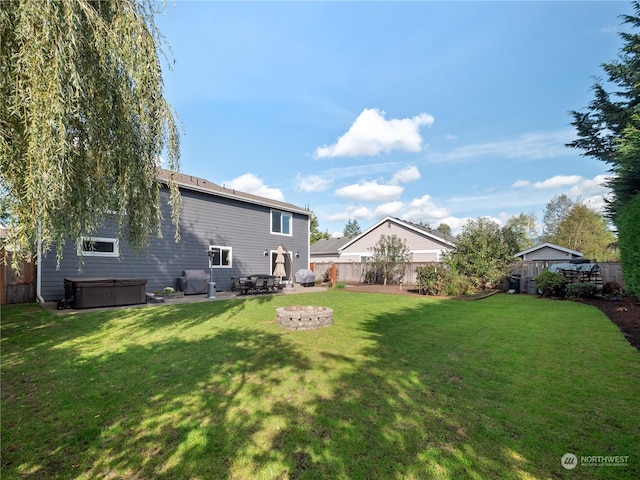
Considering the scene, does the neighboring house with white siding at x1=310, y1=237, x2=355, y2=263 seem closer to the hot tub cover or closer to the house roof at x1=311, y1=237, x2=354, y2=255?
the house roof at x1=311, y1=237, x2=354, y2=255

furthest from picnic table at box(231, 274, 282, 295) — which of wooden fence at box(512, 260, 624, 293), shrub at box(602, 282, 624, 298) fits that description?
shrub at box(602, 282, 624, 298)

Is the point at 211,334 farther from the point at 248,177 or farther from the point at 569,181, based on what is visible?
the point at 569,181

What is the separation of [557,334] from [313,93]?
43.5ft

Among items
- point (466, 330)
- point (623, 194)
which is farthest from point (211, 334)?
point (623, 194)

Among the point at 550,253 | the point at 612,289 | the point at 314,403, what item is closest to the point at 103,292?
the point at 314,403

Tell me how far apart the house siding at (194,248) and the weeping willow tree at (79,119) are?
21.7 ft

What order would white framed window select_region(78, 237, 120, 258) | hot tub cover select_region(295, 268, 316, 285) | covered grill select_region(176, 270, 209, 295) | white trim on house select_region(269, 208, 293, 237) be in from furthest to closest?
hot tub cover select_region(295, 268, 316, 285) < white trim on house select_region(269, 208, 293, 237) < covered grill select_region(176, 270, 209, 295) < white framed window select_region(78, 237, 120, 258)

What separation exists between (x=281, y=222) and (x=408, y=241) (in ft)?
39.4

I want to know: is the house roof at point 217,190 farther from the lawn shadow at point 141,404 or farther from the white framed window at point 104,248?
the lawn shadow at point 141,404

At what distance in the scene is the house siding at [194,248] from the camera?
10492mm

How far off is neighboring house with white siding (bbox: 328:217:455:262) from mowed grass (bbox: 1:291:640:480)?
53.8 feet

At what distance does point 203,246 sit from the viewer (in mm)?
14352

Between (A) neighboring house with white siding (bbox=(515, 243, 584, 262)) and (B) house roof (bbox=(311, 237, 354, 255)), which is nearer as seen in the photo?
(A) neighboring house with white siding (bbox=(515, 243, 584, 262))

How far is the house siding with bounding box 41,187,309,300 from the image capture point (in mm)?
10492
